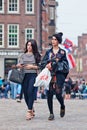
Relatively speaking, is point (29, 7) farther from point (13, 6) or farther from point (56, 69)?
point (56, 69)

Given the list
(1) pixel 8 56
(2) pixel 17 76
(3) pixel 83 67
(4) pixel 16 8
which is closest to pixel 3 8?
(4) pixel 16 8

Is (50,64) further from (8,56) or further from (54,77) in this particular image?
(8,56)

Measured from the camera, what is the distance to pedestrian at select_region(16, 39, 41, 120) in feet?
41.2

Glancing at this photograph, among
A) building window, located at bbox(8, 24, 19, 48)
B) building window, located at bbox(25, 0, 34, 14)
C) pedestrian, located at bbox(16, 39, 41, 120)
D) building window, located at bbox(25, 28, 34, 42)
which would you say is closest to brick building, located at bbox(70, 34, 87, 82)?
building window, located at bbox(25, 0, 34, 14)

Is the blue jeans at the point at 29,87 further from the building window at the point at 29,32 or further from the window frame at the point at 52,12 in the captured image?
the window frame at the point at 52,12

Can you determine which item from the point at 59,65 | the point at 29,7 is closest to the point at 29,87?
the point at 59,65

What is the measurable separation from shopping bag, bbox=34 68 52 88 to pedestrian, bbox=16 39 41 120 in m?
0.33

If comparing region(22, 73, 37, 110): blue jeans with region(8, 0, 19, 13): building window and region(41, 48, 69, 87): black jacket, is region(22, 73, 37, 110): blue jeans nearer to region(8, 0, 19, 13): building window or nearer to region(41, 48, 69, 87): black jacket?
region(41, 48, 69, 87): black jacket

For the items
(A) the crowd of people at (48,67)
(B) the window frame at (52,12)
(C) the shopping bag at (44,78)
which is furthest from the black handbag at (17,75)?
(B) the window frame at (52,12)

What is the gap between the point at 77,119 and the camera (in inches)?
491

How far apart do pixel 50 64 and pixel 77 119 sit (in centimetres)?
128

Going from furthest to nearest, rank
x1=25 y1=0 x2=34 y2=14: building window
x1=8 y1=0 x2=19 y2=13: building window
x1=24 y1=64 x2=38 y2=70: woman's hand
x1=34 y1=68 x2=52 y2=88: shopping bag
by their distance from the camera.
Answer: x1=25 y1=0 x2=34 y2=14: building window → x1=8 y1=0 x2=19 y2=13: building window → x1=24 y1=64 x2=38 y2=70: woman's hand → x1=34 y1=68 x2=52 y2=88: shopping bag

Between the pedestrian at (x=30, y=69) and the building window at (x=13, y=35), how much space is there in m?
43.3

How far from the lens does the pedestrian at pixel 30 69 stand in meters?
12.6
